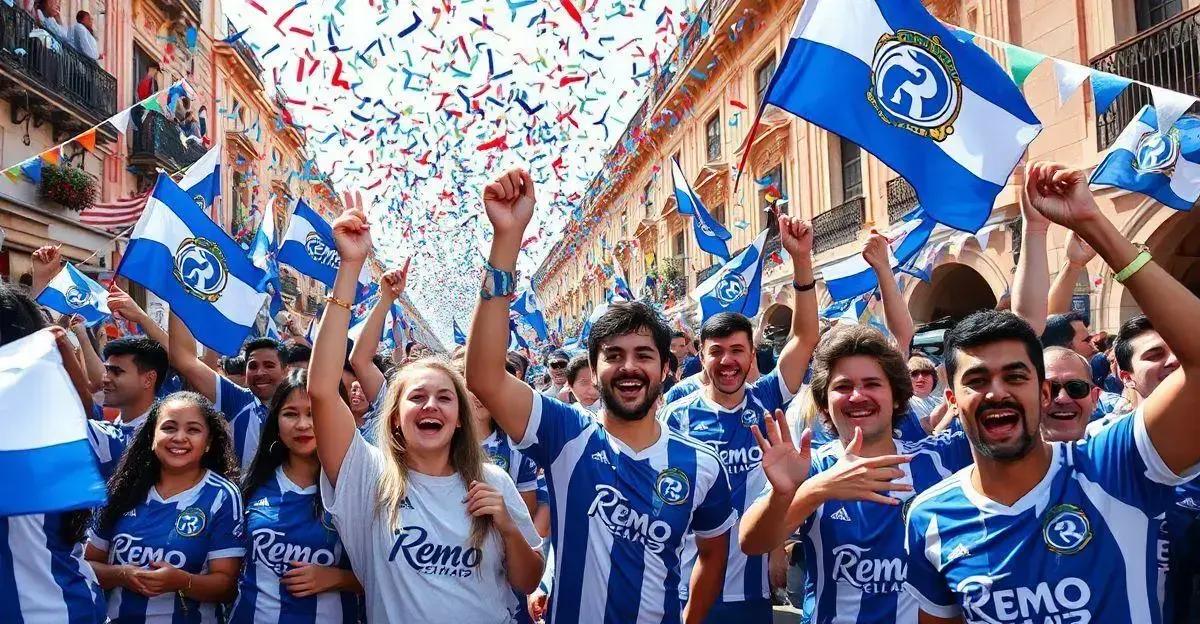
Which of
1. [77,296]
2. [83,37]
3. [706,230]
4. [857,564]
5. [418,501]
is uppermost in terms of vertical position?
[83,37]

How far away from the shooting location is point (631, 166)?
33969 mm

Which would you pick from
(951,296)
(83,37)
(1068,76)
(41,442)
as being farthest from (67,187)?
(951,296)

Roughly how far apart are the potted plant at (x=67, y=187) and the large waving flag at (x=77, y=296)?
7942 mm

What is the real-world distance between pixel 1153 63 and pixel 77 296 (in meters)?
12.1

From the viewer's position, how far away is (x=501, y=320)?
9.48 ft

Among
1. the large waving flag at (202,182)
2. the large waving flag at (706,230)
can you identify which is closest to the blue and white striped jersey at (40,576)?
the large waving flag at (202,182)

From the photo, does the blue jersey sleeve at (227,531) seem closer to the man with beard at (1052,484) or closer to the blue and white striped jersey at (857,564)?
the blue and white striped jersey at (857,564)

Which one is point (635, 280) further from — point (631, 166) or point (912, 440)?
point (912, 440)

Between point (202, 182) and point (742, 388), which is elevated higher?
point (202, 182)

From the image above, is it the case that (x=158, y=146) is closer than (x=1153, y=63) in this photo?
No

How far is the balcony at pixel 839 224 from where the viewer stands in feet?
53.0

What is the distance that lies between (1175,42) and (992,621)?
390 inches

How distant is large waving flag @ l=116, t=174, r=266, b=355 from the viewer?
573 centimetres

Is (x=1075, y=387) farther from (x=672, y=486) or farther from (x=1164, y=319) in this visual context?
(x=672, y=486)
